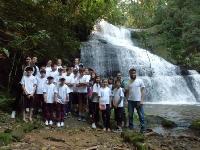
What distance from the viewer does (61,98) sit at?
421 inches

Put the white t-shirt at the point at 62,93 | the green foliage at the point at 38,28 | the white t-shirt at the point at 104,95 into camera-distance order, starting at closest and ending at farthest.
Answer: the white t-shirt at the point at 104,95
the white t-shirt at the point at 62,93
the green foliage at the point at 38,28

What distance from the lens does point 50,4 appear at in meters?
14.7

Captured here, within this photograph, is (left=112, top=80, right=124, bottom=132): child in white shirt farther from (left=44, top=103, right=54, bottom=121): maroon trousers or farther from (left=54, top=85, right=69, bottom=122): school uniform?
(left=44, top=103, right=54, bottom=121): maroon trousers

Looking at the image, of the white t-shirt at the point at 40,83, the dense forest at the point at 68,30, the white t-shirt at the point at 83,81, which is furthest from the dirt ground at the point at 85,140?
the dense forest at the point at 68,30

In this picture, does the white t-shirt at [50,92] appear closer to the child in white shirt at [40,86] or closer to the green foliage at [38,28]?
the child in white shirt at [40,86]

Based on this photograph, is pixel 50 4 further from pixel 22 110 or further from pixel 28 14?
pixel 22 110

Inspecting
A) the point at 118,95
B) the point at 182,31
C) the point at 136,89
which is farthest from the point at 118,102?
the point at 182,31

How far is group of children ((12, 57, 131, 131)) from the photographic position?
10469 millimetres

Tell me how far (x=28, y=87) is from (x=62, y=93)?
1.01 metres

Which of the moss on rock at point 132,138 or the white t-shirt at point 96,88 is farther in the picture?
the white t-shirt at point 96,88

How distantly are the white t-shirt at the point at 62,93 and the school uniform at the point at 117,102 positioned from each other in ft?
4.62

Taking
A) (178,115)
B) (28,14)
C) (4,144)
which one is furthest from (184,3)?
(4,144)

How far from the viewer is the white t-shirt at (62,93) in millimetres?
10680

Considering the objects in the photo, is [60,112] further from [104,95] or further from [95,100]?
[104,95]
